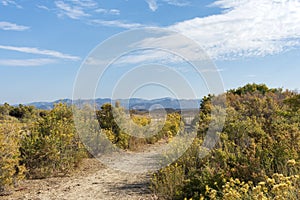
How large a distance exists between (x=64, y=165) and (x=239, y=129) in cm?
445

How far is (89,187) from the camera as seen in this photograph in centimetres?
729

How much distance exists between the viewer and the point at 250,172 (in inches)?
203

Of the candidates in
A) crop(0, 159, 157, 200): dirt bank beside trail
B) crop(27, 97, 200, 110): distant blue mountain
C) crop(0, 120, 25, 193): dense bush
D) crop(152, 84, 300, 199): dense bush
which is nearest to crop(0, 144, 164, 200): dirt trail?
crop(0, 159, 157, 200): dirt bank beside trail

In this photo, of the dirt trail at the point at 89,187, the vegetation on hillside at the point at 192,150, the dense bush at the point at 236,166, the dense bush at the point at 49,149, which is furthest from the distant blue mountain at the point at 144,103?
the dense bush at the point at 236,166

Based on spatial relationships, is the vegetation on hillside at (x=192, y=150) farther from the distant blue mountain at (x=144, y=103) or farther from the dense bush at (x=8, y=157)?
the distant blue mountain at (x=144, y=103)

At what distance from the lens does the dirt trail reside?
21.7 feet

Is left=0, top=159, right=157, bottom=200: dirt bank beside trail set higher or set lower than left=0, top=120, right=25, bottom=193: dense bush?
lower

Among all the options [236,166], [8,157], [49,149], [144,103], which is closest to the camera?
[236,166]

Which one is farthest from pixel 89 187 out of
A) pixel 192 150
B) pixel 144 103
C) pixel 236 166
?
pixel 144 103

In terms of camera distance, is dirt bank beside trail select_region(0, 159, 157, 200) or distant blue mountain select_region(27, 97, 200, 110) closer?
dirt bank beside trail select_region(0, 159, 157, 200)

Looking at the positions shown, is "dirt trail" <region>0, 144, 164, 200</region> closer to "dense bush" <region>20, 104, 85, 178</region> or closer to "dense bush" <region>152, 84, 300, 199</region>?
"dense bush" <region>20, 104, 85, 178</region>

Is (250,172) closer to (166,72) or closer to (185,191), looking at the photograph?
(185,191)

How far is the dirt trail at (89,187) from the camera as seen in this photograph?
660 cm

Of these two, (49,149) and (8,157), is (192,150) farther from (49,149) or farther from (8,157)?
(8,157)
